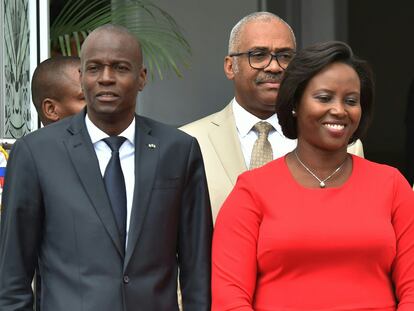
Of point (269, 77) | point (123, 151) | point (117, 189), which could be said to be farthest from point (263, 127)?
point (117, 189)

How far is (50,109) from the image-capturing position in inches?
198

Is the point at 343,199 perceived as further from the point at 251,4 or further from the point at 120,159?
the point at 251,4

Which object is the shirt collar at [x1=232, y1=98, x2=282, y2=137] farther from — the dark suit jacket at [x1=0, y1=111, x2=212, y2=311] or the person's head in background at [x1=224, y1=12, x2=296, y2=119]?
the dark suit jacket at [x1=0, y1=111, x2=212, y2=311]

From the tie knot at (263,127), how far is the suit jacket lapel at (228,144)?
0.28ft

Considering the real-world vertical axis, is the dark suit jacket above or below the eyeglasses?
below

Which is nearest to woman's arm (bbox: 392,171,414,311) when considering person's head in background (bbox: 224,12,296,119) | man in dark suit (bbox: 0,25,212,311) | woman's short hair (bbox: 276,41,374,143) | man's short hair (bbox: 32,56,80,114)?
woman's short hair (bbox: 276,41,374,143)

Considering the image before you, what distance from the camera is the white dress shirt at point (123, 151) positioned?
354 cm

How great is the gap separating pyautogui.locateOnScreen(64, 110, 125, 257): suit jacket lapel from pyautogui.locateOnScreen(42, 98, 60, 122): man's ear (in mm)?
1379

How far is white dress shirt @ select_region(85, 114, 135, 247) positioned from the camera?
11.6ft

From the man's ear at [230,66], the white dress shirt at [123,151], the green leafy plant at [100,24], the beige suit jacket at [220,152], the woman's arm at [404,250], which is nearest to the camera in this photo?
the woman's arm at [404,250]

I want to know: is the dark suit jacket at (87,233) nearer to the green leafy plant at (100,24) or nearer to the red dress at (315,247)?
the red dress at (315,247)

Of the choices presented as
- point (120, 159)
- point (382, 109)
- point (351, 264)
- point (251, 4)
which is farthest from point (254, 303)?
point (382, 109)

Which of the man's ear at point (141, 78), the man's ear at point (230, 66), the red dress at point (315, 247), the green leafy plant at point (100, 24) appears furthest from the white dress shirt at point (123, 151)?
the green leafy plant at point (100, 24)

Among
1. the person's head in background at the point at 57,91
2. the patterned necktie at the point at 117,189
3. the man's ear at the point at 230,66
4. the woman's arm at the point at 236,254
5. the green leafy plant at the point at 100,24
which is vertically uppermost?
the green leafy plant at the point at 100,24
